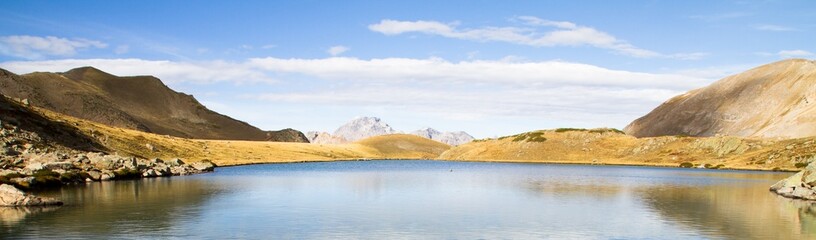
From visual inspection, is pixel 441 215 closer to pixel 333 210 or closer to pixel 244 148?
pixel 333 210

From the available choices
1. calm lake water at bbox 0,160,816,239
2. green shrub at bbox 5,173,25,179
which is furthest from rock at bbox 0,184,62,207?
green shrub at bbox 5,173,25,179

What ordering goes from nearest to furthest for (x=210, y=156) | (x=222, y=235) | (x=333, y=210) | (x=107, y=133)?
(x=222, y=235), (x=333, y=210), (x=107, y=133), (x=210, y=156)

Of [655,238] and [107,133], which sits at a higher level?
[107,133]

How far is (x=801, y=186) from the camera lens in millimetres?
65188

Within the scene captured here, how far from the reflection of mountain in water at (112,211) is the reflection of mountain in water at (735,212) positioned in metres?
33.5

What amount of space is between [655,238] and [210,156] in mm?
135524

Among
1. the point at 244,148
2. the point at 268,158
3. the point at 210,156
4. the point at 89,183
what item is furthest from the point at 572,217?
the point at 244,148

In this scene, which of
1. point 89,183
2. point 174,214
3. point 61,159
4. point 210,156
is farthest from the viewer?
point 210,156

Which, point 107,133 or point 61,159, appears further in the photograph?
point 107,133

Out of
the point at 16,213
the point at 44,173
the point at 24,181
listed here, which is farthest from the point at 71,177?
the point at 16,213

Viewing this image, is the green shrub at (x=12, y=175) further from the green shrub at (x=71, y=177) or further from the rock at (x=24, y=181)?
the green shrub at (x=71, y=177)

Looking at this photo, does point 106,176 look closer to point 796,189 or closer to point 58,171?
point 58,171

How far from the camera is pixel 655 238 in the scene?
36.0 metres

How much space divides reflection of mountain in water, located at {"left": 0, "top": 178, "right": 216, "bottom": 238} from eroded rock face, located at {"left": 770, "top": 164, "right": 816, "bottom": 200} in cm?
5561
